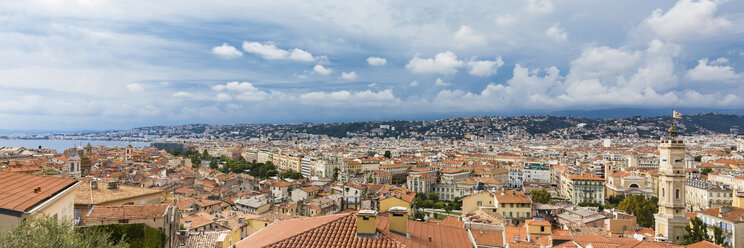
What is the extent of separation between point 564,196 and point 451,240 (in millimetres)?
45658

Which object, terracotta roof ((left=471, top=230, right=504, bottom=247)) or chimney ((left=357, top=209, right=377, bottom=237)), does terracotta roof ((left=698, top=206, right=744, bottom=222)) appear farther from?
chimney ((left=357, top=209, right=377, bottom=237))

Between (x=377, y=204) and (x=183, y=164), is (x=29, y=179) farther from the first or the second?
(x=183, y=164)

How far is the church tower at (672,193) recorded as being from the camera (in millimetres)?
20953

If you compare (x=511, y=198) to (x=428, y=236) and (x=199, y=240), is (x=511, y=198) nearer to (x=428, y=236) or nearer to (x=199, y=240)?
(x=199, y=240)

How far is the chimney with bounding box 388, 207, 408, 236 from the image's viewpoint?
7855 mm

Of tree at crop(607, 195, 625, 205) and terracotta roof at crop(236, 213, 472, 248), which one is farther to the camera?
tree at crop(607, 195, 625, 205)

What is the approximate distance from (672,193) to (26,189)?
23.7 meters

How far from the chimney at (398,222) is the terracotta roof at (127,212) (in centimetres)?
560

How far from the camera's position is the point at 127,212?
10.1 m

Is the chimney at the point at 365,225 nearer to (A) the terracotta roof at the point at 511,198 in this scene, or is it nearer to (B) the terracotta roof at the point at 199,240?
(B) the terracotta roof at the point at 199,240

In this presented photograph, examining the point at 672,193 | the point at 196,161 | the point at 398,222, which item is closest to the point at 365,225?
the point at 398,222

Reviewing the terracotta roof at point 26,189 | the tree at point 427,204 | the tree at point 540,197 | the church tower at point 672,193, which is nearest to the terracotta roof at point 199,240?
the terracotta roof at point 26,189

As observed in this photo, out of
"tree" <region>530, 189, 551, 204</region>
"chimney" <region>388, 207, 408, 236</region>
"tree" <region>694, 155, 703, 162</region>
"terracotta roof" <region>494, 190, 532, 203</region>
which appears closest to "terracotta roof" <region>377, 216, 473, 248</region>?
"chimney" <region>388, 207, 408, 236</region>

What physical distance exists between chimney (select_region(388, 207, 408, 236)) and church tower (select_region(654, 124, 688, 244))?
18011 mm
